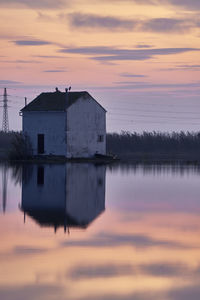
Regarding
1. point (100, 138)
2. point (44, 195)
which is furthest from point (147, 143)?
point (44, 195)

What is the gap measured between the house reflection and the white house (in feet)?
66.9

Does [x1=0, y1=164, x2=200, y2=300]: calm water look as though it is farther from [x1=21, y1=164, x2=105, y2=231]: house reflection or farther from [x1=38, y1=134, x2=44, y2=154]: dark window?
[x1=38, y1=134, x2=44, y2=154]: dark window

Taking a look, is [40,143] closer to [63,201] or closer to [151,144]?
[151,144]

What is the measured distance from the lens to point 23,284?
8898 millimetres

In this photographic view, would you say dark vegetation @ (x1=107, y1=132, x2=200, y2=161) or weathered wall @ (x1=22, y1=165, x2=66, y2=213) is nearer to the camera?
weathered wall @ (x1=22, y1=165, x2=66, y2=213)

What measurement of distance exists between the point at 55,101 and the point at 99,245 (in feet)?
126

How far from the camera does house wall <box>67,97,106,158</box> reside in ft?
159

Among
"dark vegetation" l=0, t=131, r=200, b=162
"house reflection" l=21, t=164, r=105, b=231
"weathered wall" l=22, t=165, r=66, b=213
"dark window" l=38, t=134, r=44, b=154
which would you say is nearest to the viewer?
"house reflection" l=21, t=164, r=105, b=231

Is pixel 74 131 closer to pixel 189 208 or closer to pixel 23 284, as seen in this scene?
pixel 189 208

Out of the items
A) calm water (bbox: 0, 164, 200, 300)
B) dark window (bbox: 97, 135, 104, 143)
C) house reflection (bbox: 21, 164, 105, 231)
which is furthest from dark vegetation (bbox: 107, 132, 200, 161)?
calm water (bbox: 0, 164, 200, 300)

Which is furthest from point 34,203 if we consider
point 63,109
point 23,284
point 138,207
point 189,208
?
point 63,109

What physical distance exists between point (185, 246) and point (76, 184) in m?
13.2

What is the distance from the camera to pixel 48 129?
4872cm

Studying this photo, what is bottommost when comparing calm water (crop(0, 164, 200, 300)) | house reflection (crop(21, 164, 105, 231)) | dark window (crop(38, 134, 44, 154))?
calm water (crop(0, 164, 200, 300))
